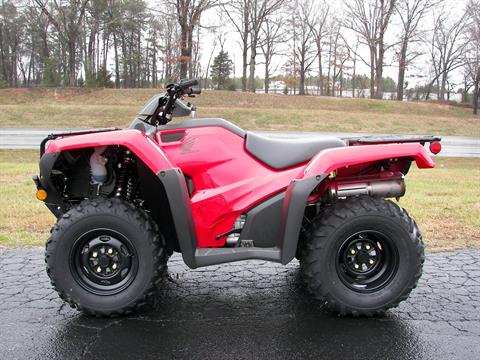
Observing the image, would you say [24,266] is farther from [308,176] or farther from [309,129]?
[309,129]

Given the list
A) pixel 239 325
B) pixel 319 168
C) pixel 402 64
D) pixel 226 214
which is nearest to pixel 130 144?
pixel 226 214

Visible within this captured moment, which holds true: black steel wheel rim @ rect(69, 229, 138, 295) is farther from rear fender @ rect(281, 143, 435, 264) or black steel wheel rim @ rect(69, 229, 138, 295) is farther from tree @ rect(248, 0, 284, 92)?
tree @ rect(248, 0, 284, 92)

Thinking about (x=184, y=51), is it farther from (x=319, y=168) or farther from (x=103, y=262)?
(x=319, y=168)

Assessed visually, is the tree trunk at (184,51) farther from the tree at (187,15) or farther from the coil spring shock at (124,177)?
the coil spring shock at (124,177)

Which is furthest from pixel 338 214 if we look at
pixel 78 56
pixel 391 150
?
pixel 78 56

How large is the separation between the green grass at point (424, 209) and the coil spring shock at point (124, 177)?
215 centimetres

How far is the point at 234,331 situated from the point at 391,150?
165cm

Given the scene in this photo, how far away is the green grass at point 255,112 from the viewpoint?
26281 millimetres

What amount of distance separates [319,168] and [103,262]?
1652mm

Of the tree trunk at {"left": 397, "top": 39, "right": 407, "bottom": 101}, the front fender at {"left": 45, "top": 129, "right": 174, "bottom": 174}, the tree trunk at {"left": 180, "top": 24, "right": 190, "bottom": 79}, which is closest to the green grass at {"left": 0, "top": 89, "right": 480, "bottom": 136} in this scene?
the tree trunk at {"left": 180, "top": 24, "right": 190, "bottom": 79}

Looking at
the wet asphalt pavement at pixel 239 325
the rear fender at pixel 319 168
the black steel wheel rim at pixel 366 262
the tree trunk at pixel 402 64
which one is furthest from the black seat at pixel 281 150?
the tree trunk at pixel 402 64

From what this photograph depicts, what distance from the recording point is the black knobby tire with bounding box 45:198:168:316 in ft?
11.3

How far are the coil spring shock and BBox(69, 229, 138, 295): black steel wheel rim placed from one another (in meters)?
0.45

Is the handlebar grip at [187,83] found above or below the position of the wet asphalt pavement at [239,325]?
above
